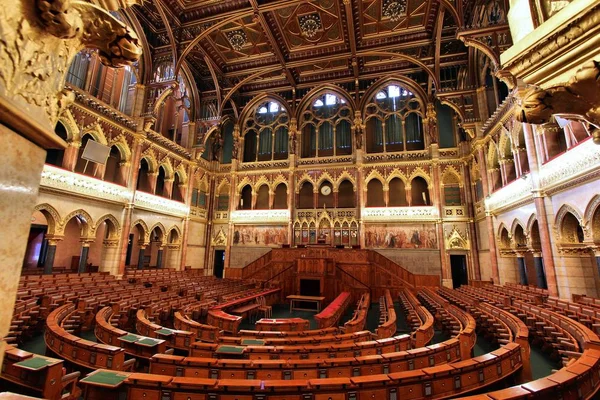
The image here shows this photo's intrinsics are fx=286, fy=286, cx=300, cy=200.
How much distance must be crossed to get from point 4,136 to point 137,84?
54.4ft

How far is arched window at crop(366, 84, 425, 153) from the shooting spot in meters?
19.8

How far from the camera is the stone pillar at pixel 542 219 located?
952 cm

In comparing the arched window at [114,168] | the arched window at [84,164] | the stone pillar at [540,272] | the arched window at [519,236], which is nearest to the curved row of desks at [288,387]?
the stone pillar at [540,272]

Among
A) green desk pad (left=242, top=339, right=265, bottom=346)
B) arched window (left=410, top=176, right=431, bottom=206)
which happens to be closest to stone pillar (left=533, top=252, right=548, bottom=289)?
arched window (left=410, top=176, right=431, bottom=206)

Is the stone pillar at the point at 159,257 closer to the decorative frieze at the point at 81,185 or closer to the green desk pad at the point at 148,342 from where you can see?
the decorative frieze at the point at 81,185

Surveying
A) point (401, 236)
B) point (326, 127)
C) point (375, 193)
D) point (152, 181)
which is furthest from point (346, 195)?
point (152, 181)

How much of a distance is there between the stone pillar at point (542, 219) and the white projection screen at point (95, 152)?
17.6 metres

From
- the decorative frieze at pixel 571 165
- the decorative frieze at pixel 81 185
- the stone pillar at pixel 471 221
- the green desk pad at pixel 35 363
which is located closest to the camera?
the green desk pad at pixel 35 363

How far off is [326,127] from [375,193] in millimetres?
6267

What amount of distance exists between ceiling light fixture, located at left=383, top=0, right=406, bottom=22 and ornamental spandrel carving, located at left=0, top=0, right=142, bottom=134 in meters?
16.7

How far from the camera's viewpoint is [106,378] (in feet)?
10.8

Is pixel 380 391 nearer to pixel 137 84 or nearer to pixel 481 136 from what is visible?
pixel 481 136

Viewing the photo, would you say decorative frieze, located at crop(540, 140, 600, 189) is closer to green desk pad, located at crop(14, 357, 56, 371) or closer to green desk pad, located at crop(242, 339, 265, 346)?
green desk pad, located at crop(242, 339, 265, 346)

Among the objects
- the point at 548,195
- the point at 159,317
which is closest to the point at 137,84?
the point at 159,317
